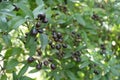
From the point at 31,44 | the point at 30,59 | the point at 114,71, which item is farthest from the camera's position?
the point at 114,71

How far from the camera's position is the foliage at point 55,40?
1410mm

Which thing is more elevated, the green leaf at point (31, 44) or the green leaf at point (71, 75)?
the green leaf at point (31, 44)

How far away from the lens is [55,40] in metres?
1.62

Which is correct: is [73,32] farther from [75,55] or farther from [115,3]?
[115,3]

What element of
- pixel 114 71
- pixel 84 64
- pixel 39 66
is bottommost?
pixel 114 71

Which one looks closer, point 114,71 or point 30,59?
point 30,59

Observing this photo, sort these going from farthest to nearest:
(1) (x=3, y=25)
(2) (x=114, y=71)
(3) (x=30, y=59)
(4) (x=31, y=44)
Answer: (2) (x=114, y=71)
(3) (x=30, y=59)
(4) (x=31, y=44)
(1) (x=3, y=25)

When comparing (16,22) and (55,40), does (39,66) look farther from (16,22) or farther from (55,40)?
(16,22)

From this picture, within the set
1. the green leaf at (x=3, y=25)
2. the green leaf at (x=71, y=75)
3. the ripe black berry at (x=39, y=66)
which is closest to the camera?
the green leaf at (x=3, y=25)

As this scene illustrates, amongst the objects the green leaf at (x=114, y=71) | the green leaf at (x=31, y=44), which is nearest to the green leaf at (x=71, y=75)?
the green leaf at (x=114, y=71)

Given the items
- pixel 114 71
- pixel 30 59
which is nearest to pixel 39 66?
pixel 30 59

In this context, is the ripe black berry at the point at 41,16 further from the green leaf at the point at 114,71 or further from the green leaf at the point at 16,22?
the green leaf at the point at 114,71

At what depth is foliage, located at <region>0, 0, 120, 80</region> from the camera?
1.41 m

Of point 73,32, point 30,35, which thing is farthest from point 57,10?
point 30,35
